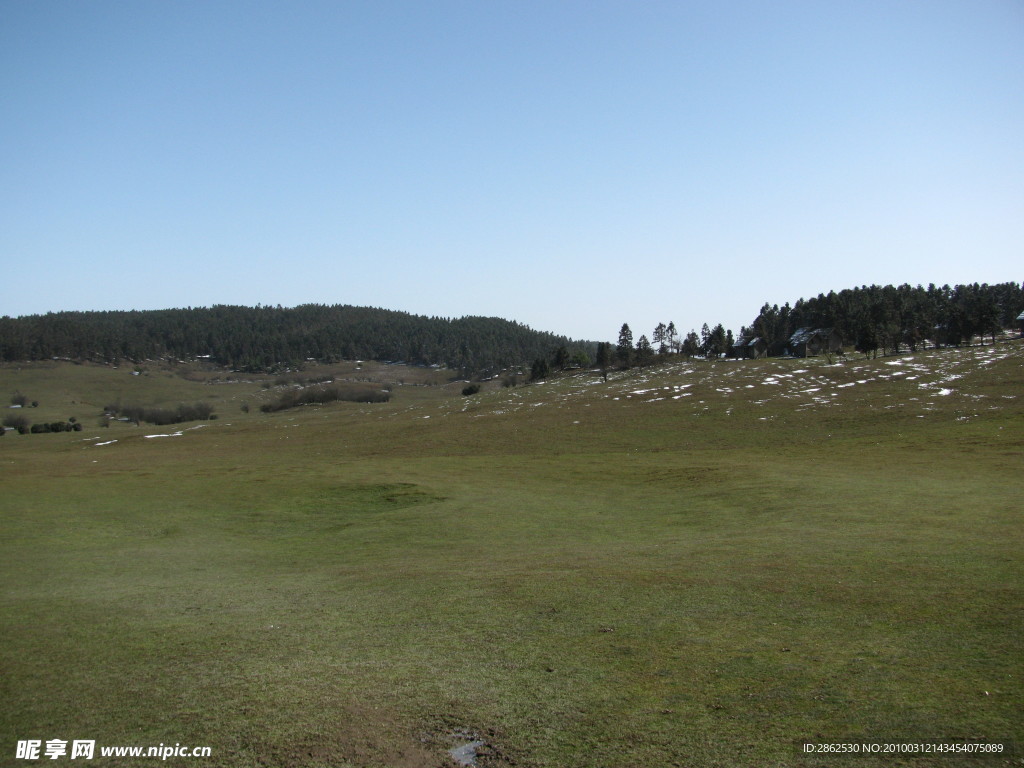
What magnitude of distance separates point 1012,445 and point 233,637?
63.5m

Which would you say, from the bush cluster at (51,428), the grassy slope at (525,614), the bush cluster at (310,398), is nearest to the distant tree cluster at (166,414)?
the bush cluster at (310,398)

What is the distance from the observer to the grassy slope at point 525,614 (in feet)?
34.4

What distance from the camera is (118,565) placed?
2677 cm

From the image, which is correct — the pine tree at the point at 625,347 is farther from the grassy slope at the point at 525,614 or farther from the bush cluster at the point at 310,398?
the grassy slope at the point at 525,614

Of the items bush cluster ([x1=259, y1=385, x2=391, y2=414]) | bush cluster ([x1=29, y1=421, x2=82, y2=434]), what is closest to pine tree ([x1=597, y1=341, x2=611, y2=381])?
bush cluster ([x1=259, y1=385, x2=391, y2=414])

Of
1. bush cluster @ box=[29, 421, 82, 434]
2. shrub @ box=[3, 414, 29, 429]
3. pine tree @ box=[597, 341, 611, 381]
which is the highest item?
pine tree @ box=[597, 341, 611, 381]

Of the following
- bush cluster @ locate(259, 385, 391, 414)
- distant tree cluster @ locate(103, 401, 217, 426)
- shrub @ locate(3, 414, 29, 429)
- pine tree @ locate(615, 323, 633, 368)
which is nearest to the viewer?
shrub @ locate(3, 414, 29, 429)

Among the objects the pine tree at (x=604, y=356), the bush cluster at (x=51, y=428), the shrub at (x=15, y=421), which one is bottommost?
the bush cluster at (x=51, y=428)

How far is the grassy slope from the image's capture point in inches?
413

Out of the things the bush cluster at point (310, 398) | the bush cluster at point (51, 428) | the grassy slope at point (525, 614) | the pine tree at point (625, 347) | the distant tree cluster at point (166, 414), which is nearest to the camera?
the grassy slope at point (525, 614)

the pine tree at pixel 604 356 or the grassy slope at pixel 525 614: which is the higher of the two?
the pine tree at pixel 604 356

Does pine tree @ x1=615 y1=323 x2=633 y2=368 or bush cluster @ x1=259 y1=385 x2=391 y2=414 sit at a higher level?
pine tree @ x1=615 y1=323 x2=633 y2=368

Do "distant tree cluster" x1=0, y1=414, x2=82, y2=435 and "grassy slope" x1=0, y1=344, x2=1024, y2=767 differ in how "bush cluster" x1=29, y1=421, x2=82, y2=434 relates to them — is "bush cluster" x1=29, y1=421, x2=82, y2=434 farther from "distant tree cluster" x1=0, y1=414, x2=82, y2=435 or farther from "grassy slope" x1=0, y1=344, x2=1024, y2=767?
"grassy slope" x1=0, y1=344, x2=1024, y2=767

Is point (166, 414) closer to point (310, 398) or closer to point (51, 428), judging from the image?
point (51, 428)
